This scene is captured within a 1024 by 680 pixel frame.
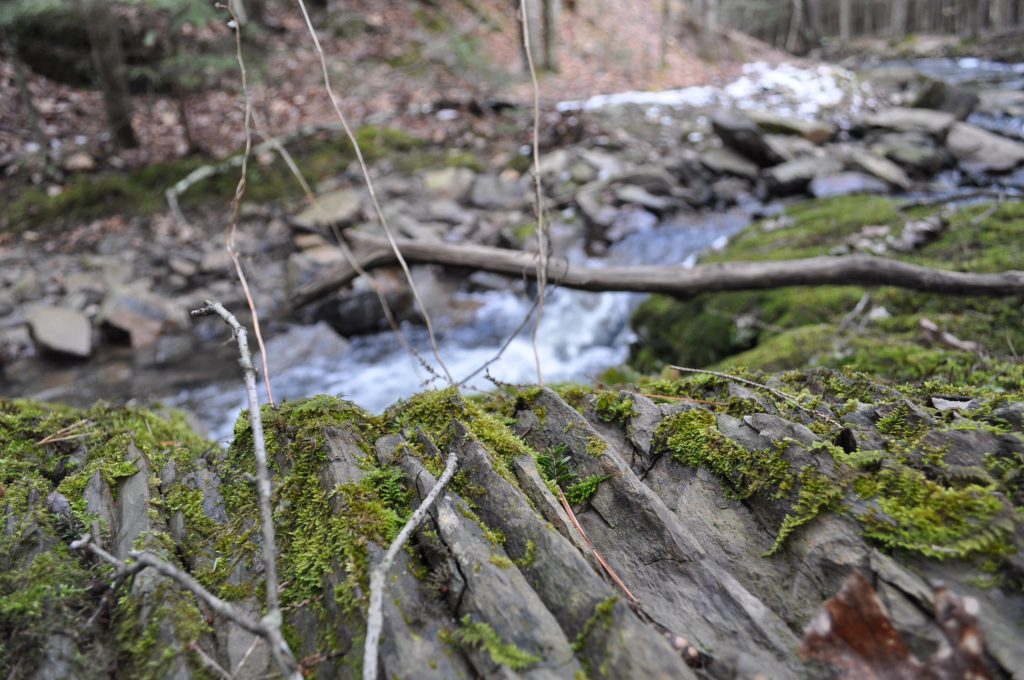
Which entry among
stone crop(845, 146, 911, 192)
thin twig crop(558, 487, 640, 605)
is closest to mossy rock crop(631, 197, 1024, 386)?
thin twig crop(558, 487, 640, 605)

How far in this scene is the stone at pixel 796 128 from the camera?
1116 cm

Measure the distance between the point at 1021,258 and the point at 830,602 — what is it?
4737mm

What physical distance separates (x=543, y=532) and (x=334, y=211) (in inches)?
343

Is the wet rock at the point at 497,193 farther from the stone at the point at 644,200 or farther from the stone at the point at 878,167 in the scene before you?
the stone at the point at 878,167

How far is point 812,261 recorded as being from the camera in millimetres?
4625

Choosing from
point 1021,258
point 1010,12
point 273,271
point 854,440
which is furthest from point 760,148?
point 1010,12

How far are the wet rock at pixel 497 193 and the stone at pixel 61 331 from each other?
622 centimetres

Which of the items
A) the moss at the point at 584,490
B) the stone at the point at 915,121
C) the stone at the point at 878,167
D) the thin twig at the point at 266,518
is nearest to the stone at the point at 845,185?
the stone at the point at 878,167

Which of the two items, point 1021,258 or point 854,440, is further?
point 1021,258

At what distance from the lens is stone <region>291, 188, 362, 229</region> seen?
9.24 meters

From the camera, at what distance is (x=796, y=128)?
442 inches

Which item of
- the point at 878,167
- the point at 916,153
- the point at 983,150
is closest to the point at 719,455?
the point at 878,167

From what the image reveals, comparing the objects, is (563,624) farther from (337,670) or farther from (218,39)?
(218,39)

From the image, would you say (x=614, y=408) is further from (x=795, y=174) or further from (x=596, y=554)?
(x=795, y=174)
